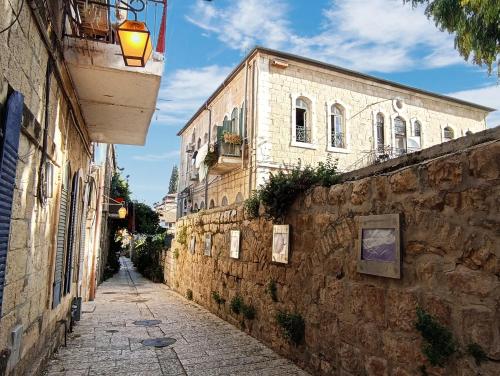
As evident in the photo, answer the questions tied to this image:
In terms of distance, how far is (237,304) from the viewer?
22.1ft

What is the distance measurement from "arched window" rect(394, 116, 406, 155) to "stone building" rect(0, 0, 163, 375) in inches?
516

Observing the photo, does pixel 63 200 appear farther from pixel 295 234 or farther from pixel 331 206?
pixel 331 206

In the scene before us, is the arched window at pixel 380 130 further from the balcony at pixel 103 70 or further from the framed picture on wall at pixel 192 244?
the balcony at pixel 103 70

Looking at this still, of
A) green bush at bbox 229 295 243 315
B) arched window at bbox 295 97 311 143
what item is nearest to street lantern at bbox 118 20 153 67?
green bush at bbox 229 295 243 315

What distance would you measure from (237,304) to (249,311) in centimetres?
59

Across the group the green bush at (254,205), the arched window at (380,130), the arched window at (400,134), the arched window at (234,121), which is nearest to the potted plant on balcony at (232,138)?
the arched window at (234,121)

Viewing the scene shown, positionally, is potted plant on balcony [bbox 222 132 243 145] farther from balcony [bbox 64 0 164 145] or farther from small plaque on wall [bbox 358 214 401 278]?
small plaque on wall [bbox 358 214 401 278]

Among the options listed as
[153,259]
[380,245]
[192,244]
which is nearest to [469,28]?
[380,245]

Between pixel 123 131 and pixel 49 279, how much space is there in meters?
3.72

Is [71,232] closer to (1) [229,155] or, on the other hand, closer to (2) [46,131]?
(2) [46,131]

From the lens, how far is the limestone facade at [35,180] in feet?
9.43

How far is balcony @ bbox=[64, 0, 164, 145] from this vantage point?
479 cm

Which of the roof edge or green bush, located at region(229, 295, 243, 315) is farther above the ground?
the roof edge

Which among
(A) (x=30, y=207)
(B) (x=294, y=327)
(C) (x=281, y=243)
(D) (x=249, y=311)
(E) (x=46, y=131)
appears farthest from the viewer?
(D) (x=249, y=311)
